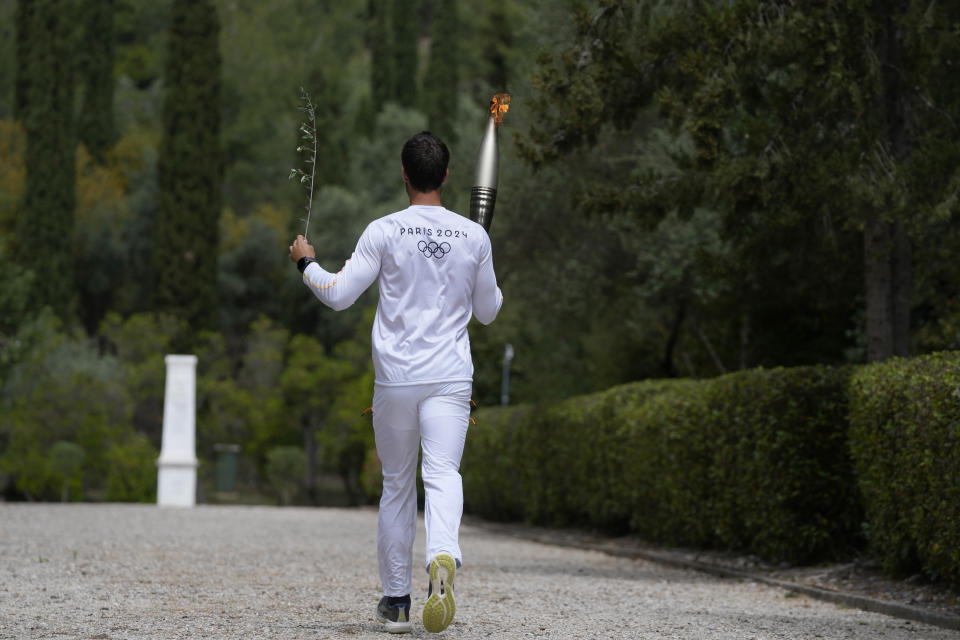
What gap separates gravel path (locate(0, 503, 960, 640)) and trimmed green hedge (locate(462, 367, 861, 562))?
692 millimetres

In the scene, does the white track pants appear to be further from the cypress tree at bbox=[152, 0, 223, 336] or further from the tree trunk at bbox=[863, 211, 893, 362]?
the cypress tree at bbox=[152, 0, 223, 336]

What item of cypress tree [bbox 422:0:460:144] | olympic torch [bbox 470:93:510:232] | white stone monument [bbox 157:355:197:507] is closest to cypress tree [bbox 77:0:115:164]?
cypress tree [bbox 422:0:460:144]

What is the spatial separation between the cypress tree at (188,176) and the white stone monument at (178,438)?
11.8 metres

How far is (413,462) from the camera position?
218 inches

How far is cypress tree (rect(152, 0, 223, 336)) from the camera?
119ft

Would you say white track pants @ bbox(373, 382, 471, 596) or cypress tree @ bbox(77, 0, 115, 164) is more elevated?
cypress tree @ bbox(77, 0, 115, 164)

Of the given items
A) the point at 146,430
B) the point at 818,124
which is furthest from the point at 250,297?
the point at 818,124

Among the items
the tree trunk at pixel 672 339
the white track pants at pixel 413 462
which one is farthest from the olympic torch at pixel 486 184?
the tree trunk at pixel 672 339

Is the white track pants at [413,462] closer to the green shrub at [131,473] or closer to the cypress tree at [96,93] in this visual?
the green shrub at [131,473]

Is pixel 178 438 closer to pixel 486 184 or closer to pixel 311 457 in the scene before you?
pixel 311 457

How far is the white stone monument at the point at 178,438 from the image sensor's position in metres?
24.6

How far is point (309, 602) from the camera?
6.98 m

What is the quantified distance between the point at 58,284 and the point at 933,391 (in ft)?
100.0

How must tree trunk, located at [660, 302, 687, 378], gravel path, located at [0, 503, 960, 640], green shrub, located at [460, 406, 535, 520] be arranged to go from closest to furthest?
1. gravel path, located at [0, 503, 960, 640]
2. tree trunk, located at [660, 302, 687, 378]
3. green shrub, located at [460, 406, 535, 520]
